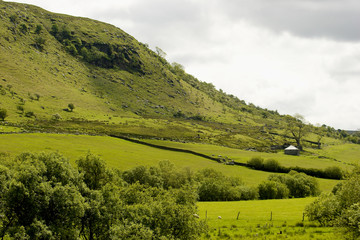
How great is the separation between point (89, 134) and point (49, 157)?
12646 cm

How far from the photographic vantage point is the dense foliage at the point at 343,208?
27312 mm

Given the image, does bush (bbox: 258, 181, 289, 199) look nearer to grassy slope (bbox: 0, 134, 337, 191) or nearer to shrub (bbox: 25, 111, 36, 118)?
grassy slope (bbox: 0, 134, 337, 191)

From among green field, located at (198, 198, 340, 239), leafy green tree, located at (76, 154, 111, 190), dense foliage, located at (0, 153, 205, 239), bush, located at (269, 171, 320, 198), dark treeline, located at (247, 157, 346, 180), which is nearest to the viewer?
dense foliage, located at (0, 153, 205, 239)

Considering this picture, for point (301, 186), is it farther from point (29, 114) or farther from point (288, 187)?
point (29, 114)

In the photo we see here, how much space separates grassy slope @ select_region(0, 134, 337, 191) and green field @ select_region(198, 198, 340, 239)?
160ft

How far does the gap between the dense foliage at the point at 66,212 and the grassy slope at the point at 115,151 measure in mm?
69306

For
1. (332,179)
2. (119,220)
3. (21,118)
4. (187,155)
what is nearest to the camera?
(119,220)

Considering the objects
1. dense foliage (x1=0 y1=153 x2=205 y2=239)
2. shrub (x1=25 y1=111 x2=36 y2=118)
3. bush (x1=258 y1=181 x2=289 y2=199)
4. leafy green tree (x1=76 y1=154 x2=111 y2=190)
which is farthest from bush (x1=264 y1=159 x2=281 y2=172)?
shrub (x1=25 y1=111 x2=36 y2=118)

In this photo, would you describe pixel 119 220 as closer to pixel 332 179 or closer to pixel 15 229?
pixel 15 229

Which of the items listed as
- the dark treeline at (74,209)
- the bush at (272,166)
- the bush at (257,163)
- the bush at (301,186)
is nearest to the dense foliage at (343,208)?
the dark treeline at (74,209)

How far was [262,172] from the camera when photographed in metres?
124

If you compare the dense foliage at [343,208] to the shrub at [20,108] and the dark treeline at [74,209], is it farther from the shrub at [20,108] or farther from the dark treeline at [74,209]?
the shrub at [20,108]

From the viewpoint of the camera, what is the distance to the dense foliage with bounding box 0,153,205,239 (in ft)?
87.2

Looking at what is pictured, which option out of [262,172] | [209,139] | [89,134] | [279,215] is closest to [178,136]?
[209,139]
